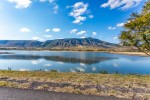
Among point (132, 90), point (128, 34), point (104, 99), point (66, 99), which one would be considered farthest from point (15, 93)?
point (128, 34)

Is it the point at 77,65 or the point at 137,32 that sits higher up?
the point at 137,32

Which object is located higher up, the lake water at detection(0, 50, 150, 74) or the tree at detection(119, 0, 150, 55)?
the tree at detection(119, 0, 150, 55)

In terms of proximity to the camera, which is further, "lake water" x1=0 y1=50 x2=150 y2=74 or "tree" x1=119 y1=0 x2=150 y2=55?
"lake water" x1=0 y1=50 x2=150 y2=74

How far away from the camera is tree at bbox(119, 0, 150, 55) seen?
1852cm

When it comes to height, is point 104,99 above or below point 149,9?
below

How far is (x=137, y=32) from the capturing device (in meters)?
20.4

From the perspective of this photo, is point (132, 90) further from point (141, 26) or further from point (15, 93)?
point (141, 26)

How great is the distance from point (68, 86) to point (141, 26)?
11200mm

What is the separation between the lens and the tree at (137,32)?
1852 cm

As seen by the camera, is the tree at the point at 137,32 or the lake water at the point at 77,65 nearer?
the tree at the point at 137,32

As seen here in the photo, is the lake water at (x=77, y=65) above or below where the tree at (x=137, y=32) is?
below

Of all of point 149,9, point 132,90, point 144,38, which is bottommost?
point 132,90

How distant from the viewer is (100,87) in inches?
454

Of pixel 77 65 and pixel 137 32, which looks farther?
pixel 77 65
